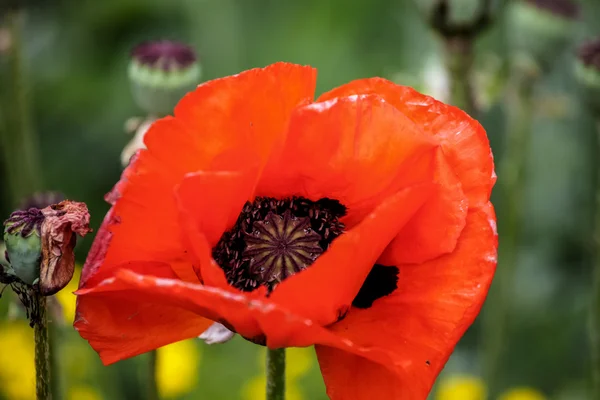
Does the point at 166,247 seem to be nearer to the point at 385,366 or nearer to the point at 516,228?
the point at 385,366

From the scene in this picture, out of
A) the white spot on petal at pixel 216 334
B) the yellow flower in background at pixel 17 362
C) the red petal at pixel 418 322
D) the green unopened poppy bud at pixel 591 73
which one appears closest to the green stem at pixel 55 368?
the white spot on petal at pixel 216 334

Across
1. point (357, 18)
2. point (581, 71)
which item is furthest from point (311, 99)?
point (357, 18)

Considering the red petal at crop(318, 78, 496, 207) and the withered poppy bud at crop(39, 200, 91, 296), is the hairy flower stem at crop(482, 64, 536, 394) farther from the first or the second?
the withered poppy bud at crop(39, 200, 91, 296)

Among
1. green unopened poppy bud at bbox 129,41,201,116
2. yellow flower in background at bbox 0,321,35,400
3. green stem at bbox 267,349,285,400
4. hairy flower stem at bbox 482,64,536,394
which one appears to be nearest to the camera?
green stem at bbox 267,349,285,400

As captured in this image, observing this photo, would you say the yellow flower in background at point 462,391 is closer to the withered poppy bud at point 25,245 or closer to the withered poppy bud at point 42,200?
the withered poppy bud at point 42,200

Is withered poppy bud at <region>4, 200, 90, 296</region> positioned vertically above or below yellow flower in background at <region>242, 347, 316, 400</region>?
above

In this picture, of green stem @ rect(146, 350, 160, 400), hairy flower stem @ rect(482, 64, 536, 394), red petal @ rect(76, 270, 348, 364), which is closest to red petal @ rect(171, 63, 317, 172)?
red petal @ rect(76, 270, 348, 364)

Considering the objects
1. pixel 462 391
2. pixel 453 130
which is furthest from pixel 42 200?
pixel 462 391
